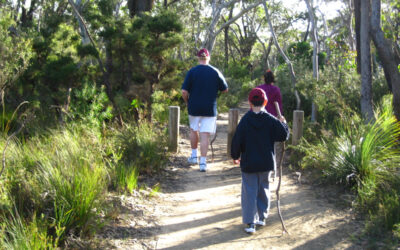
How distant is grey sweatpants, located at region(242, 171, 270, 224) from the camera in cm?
466

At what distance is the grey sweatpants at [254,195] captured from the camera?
4.66m

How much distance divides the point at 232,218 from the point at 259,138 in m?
1.22

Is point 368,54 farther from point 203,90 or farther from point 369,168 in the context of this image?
point 203,90

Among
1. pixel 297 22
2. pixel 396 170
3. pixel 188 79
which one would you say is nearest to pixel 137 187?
pixel 188 79

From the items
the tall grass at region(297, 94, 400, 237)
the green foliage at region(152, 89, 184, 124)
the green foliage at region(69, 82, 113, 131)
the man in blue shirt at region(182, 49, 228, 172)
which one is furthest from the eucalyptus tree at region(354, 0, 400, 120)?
the green foliage at region(69, 82, 113, 131)

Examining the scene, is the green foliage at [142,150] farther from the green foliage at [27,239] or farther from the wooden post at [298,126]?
the green foliage at [27,239]

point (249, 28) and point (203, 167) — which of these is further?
point (249, 28)

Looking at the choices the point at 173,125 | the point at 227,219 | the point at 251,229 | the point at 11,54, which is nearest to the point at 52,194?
the point at 227,219

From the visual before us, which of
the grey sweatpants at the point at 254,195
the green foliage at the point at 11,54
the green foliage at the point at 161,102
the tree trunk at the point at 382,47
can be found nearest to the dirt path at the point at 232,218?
the grey sweatpants at the point at 254,195

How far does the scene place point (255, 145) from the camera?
15.2ft

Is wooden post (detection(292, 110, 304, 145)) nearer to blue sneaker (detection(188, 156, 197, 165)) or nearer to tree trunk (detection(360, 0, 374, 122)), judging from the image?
tree trunk (detection(360, 0, 374, 122))

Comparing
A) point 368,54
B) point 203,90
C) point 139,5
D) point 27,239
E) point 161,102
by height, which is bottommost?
point 27,239

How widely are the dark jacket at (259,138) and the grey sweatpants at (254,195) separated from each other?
0.13 metres

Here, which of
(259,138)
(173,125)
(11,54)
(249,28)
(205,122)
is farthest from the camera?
(249,28)
